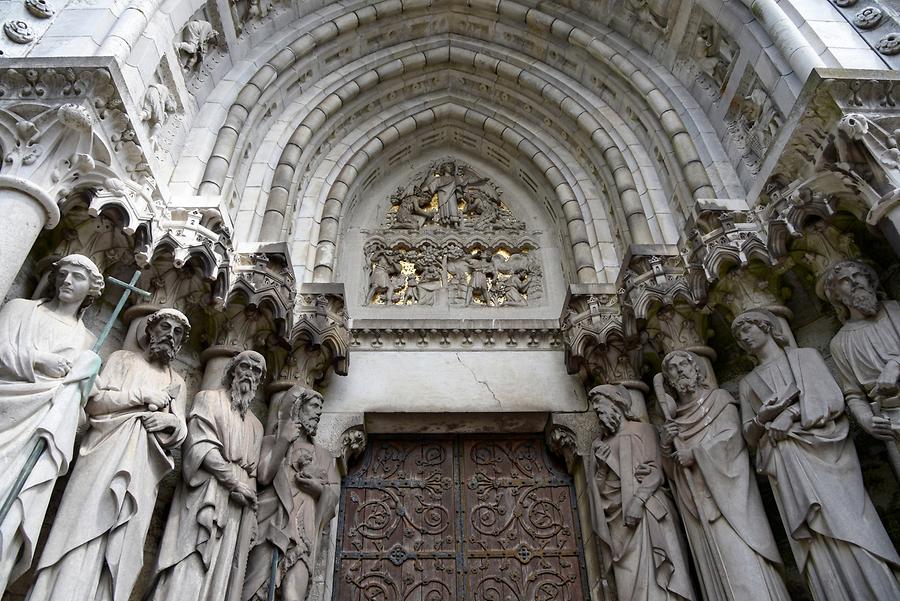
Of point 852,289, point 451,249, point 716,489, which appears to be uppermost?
point 451,249

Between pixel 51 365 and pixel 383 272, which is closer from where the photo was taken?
pixel 51 365

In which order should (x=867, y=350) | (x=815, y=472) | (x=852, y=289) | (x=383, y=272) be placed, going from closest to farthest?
(x=815, y=472) < (x=867, y=350) < (x=852, y=289) < (x=383, y=272)

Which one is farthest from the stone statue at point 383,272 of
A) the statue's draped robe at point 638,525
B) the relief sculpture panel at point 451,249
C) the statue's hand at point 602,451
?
the statue's draped robe at point 638,525

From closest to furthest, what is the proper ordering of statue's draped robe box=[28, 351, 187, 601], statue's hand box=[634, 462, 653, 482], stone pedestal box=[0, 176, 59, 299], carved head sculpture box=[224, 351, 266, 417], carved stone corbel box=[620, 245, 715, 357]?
statue's draped robe box=[28, 351, 187, 601] < stone pedestal box=[0, 176, 59, 299] < carved head sculpture box=[224, 351, 266, 417] < statue's hand box=[634, 462, 653, 482] < carved stone corbel box=[620, 245, 715, 357]

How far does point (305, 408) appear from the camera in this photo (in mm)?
4594

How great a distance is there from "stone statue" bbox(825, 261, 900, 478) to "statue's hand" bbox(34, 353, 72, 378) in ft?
13.6

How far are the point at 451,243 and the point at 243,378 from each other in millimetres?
3027

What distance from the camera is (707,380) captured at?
4.52 meters

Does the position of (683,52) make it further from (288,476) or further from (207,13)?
(288,476)

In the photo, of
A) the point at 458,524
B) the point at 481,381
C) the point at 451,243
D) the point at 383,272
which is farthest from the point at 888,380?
the point at 383,272

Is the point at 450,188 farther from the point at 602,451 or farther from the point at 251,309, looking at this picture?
the point at 602,451

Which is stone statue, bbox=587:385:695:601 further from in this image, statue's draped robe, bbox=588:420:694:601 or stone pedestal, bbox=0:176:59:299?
stone pedestal, bbox=0:176:59:299

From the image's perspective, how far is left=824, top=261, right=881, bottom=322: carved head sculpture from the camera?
12.7 ft

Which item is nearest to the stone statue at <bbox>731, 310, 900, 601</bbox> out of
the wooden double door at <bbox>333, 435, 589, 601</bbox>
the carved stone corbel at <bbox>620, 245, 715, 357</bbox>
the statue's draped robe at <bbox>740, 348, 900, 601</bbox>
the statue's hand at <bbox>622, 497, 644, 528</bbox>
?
the statue's draped robe at <bbox>740, 348, 900, 601</bbox>
